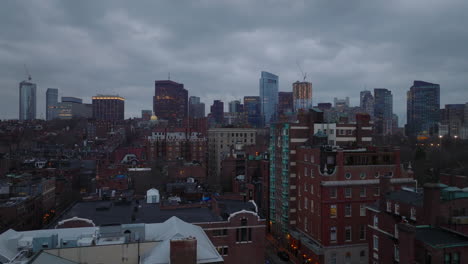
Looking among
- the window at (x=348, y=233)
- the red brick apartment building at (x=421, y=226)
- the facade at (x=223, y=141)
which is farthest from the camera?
the facade at (x=223, y=141)

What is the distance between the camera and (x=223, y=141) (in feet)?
409

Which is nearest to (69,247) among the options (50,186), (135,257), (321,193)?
(135,257)

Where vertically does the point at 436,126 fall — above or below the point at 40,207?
above

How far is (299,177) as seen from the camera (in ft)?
174

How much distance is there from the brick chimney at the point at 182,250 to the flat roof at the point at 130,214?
15.4 meters

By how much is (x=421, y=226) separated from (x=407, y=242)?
4.31 meters

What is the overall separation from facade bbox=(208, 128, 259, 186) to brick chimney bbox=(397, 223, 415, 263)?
9534cm

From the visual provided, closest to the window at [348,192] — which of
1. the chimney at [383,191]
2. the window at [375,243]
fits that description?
the chimney at [383,191]

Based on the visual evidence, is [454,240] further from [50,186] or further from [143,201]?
[50,186]

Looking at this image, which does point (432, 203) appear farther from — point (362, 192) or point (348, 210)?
point (348, 210)

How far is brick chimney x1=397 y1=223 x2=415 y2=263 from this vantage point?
2473cm

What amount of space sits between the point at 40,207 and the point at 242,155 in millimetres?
48651

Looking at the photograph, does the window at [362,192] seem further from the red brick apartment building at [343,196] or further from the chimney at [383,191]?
the chimney at [383,191]

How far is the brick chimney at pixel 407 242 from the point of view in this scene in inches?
974
